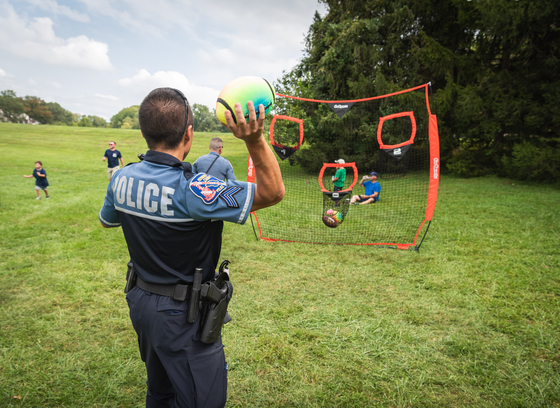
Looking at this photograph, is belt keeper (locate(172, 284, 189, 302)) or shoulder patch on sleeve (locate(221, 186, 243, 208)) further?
belt keeper (locate(172, 284, 189, 302))

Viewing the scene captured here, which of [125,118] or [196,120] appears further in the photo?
[125,118]

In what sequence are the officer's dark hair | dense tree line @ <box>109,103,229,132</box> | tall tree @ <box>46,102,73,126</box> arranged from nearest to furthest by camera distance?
1. the officer's dark hair
2. dense tree line @ <box>109,103,229,132</box>
3. tall tree @ <box>46,102,73,126</box>

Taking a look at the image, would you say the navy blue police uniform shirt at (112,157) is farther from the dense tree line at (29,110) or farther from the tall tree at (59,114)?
the tall tree at (59,114)

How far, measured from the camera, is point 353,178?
973cm

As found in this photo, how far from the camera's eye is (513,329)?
346 cm

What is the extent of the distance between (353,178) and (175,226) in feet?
29.1

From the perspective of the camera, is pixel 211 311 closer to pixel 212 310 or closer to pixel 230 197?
pixel 212 310

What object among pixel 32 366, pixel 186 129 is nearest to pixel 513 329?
pixel 186 129

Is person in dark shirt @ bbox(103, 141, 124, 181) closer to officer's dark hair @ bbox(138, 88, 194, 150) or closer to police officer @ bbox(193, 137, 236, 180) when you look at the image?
police officer @ bbox(193, 137, 236, 180)

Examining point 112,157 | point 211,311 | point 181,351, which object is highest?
point 112,157

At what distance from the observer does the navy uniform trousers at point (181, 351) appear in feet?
4.79

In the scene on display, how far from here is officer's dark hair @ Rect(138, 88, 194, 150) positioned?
4.77ft

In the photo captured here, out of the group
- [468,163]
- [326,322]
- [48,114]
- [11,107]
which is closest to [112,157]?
[326,322]

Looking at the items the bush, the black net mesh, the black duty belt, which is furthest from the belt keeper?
the bush
